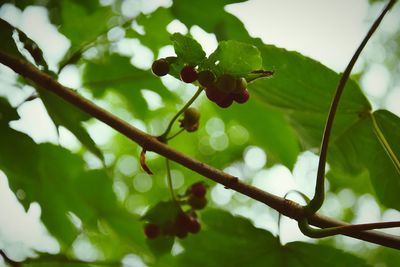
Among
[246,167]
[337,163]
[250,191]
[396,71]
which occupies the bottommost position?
[246,167]

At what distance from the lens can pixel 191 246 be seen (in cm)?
164

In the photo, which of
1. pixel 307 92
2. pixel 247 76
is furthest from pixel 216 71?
pixel 307 92

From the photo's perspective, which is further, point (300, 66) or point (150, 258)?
point (150, 258)

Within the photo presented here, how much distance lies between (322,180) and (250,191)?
0.55 feet

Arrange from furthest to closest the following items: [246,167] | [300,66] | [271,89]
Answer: [246,167], [271,89], [300,66]

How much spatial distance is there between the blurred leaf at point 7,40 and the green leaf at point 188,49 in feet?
1.90

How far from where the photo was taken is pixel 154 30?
2.02 metres

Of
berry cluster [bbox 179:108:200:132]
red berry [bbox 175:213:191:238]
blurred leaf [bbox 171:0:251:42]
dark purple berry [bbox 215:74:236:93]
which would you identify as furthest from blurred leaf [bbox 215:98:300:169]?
dark purple berry [bbox 215:74:236:93]

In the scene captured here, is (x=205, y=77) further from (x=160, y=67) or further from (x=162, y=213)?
(x=162, y=213)

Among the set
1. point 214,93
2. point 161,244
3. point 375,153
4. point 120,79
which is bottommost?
point 161,244

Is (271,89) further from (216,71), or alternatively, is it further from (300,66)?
(216,71)

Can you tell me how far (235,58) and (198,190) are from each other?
0.75 meters

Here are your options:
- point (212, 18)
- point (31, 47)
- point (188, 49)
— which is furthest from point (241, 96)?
point (212, 18)

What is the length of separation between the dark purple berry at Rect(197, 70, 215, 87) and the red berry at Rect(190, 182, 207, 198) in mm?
673
